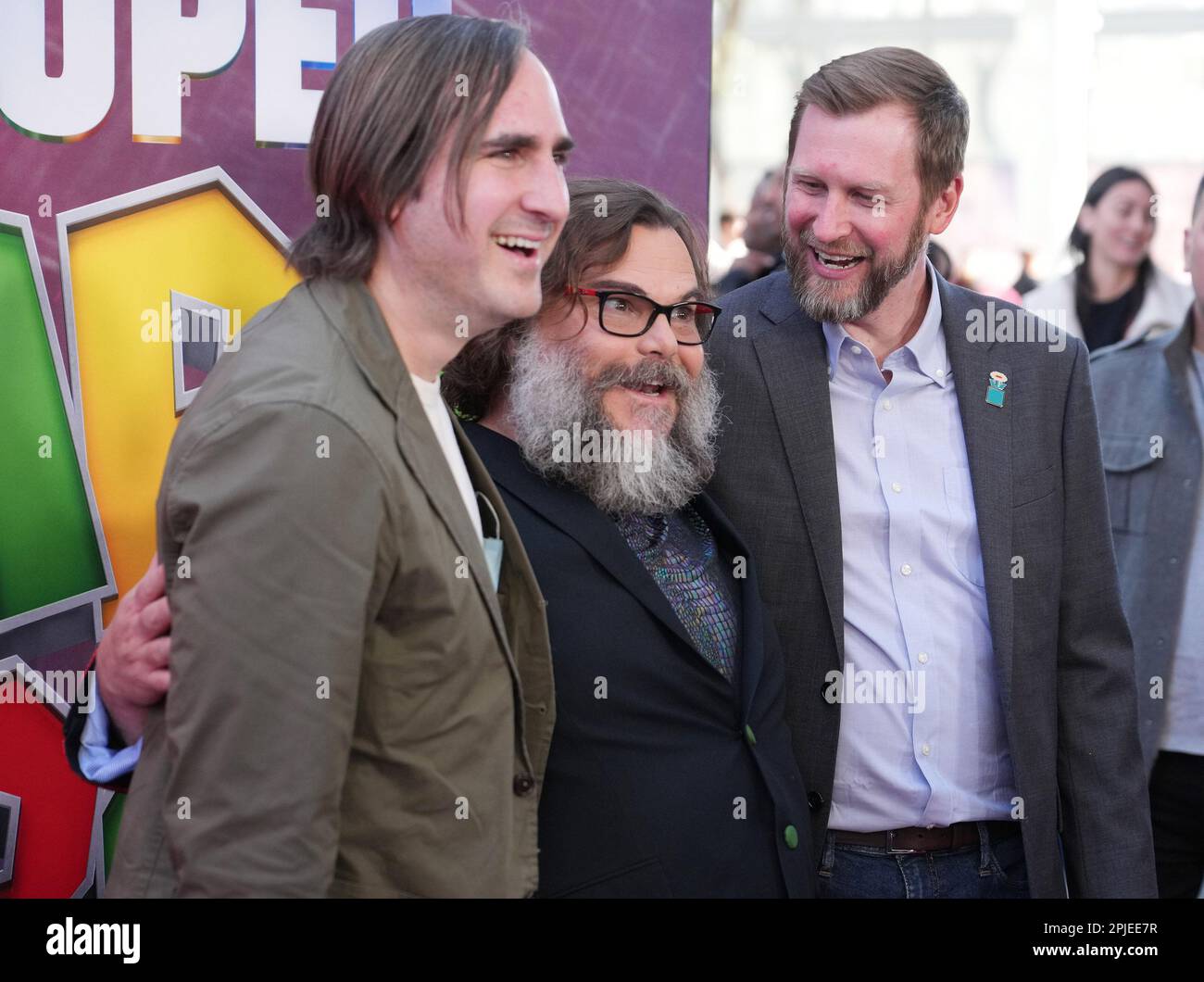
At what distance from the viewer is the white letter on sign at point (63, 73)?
10.1ft

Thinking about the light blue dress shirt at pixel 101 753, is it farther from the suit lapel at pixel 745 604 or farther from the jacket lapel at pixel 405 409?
the suit lapel at pixel 745 604

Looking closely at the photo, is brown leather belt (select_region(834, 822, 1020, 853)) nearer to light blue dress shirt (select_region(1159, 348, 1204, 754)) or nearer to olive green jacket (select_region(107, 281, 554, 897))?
olive green jacket (select_region(107, 281, 554, 897))

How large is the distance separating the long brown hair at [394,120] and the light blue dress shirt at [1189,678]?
2.72 m

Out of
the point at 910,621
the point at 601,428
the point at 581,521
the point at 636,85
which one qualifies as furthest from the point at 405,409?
the point at 636,85

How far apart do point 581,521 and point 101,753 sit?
37.9 inches

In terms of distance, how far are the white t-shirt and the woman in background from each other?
3.95 m

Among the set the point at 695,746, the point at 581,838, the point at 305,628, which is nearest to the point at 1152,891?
the point at 695,746

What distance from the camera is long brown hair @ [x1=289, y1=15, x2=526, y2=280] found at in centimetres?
198

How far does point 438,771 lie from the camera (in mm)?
1858

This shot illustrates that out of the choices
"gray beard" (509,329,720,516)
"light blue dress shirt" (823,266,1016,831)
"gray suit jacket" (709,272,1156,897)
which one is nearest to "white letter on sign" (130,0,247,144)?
"gray beard" (509,329,720,516)

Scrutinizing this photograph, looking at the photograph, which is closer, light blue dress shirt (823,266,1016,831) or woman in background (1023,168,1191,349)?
light blue dress shirt (823,266,1016,831)

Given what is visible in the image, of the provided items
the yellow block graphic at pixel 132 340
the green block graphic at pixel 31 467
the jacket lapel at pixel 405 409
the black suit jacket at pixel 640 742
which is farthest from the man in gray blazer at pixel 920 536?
the green block graphic at pixel 31 467

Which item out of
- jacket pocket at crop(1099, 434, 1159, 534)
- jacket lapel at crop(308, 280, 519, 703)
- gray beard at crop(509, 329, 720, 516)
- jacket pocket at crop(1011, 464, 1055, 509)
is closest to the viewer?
jacket lapel at crop(308, 280, 519, 703)

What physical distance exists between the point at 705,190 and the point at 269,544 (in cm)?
225
